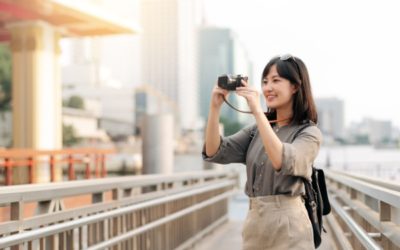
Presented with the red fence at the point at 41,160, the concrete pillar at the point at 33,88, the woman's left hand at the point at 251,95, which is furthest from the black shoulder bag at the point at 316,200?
the concrete pillar at the point at 33,88

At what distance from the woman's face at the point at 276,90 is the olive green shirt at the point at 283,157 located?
112 millimetres

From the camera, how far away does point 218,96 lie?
2.50 m

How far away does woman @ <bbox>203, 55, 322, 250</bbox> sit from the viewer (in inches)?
95.0

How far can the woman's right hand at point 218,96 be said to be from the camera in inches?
97.4

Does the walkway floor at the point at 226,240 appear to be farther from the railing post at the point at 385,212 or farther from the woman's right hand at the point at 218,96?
the woman's right hand at the point at 218,96

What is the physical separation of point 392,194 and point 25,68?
16.7m

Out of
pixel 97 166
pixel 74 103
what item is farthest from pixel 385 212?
pixel 74 103

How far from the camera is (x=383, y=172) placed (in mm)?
30656

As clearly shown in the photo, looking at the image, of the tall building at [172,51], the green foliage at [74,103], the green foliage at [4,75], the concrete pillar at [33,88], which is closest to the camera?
the concrete pillar at [33,88]

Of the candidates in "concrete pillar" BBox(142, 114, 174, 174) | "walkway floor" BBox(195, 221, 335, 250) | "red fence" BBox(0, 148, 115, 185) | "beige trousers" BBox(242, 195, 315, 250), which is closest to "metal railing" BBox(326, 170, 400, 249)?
"beige trousers" BBox(242, 195, 315, 250)

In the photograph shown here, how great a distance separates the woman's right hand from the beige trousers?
0.40 meters

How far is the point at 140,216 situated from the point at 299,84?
3.31 m

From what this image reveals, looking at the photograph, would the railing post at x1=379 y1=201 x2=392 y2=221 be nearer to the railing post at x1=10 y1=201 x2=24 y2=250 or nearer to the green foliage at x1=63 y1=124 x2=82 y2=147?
the railing post at x1=10 y1=201 x2=24 y2=250

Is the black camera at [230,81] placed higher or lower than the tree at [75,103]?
lower
